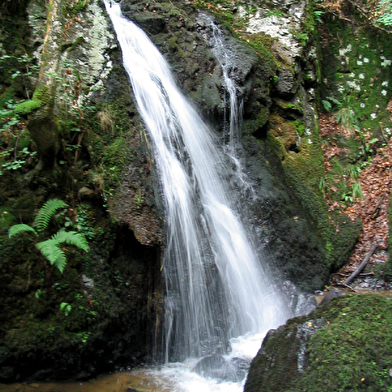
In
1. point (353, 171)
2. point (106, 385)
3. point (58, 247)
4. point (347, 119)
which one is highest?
point (347, 119)

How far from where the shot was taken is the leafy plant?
373 cm

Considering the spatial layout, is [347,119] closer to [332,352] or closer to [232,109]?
[232,109]

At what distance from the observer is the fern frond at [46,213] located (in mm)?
4137

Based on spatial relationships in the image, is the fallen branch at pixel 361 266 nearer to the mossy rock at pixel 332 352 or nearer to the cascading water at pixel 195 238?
the cascading water at pixel 195 238

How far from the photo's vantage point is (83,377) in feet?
13.1

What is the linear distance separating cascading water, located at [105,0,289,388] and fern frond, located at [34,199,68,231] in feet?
4.82

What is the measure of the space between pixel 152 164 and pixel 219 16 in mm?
5064

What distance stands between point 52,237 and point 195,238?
198 centimetres

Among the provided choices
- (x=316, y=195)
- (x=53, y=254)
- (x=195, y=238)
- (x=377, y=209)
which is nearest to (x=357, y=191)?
(x=377, y=209)

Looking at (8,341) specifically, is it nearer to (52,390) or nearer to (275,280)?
(52,390)

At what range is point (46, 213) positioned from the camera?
4160mm

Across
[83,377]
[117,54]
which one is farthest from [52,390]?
[117,54]

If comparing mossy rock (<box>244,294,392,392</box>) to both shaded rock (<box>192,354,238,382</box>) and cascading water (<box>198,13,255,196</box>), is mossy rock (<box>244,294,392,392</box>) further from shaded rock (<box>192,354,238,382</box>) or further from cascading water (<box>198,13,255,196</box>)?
cascading water (<box>198,13,255,196</box>)

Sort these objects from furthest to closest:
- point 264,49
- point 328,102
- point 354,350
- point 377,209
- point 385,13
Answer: point 385,13 < point 328,102 < point 264,49 < point 377,209 < point 354,350
